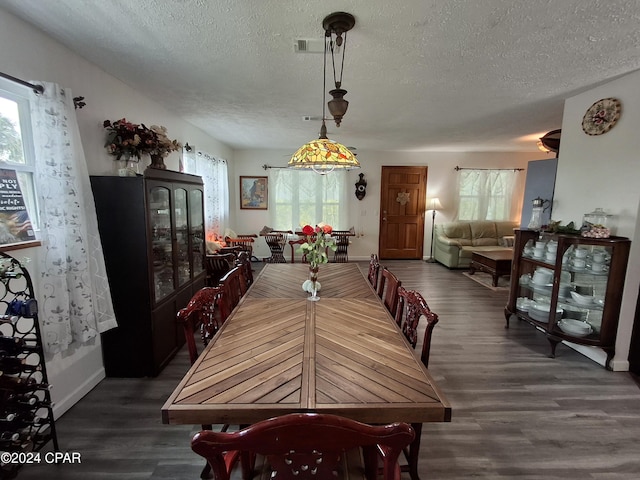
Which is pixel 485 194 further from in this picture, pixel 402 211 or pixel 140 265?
pixel 140 265

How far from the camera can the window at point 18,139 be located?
1.69 m

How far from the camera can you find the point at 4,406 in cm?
139

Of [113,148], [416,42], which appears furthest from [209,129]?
[416,42]

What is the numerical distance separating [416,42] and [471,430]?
2489mm

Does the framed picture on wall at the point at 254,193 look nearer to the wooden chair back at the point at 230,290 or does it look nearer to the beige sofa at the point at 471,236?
the beige sofa at the point at 471,236

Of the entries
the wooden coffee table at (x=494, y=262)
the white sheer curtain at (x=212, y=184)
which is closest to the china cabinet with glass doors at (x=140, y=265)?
the white sheer curtain at (x=212, y=184)

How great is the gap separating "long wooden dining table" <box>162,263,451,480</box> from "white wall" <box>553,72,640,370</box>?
Result: 2.24 metres

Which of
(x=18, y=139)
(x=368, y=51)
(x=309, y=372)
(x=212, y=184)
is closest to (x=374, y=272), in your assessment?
(x=309, y=372)

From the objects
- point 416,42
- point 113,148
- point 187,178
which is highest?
point 416,42

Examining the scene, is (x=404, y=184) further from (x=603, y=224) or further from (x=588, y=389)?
(x=588, y=389)

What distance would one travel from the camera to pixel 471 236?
6.27m

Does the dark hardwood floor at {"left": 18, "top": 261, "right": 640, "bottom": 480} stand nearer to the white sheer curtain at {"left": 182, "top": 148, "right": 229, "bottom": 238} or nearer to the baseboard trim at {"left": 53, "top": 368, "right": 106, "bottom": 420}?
the baseboard trim at {"left": 53, "top": 368, "right": 106, "bottom": 420}

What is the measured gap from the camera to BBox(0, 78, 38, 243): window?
1.69 m

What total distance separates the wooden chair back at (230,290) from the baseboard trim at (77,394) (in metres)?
1.23
